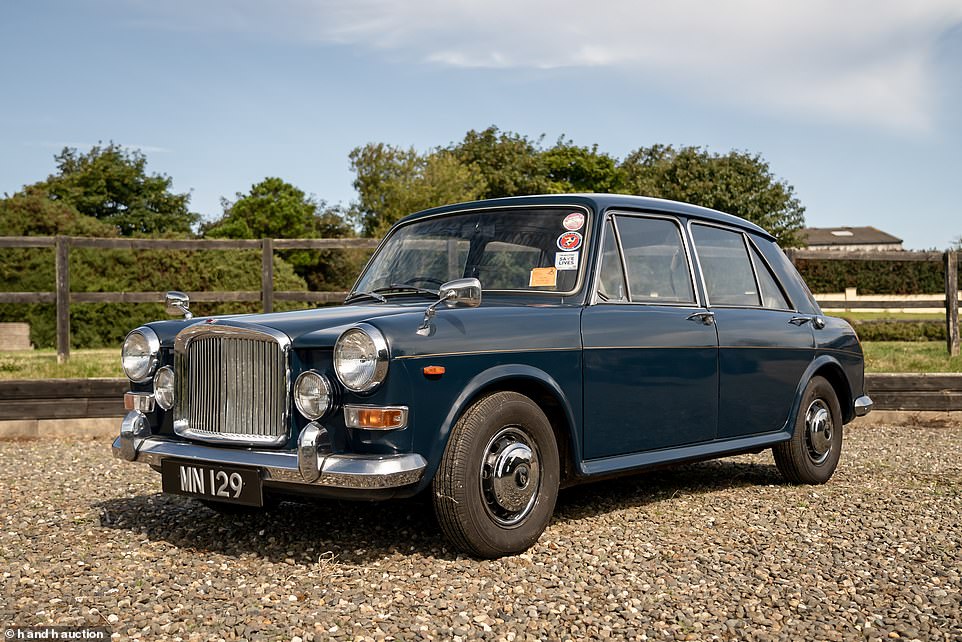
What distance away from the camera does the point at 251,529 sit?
16.3 feet

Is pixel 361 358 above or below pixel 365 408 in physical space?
above

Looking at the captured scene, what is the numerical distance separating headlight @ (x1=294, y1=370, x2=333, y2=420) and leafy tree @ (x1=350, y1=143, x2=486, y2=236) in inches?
1599

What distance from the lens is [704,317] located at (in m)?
5.54

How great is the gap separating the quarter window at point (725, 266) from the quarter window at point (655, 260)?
21cm

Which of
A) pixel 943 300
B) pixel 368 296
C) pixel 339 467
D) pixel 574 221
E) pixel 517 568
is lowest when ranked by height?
pixel 517 568

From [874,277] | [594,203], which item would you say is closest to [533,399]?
[594,203]

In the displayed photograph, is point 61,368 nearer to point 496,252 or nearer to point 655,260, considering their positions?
point 496,252

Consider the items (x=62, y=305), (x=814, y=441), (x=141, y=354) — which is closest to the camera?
(x=141, y=354)

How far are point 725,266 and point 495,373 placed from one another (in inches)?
95.2

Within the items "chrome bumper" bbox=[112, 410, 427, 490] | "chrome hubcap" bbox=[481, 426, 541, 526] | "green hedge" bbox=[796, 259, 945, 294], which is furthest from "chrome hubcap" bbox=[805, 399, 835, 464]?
"green hedge" bbox=[796, 259, 945, 294]

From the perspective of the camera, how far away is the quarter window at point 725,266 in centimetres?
587

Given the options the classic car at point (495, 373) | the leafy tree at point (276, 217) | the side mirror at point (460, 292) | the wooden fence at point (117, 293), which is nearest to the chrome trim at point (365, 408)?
the classic car at point (495, 373)

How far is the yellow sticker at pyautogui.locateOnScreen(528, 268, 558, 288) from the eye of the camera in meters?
4.96

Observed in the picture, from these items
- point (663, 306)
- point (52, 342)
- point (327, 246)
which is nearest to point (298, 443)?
point (663, 306)
